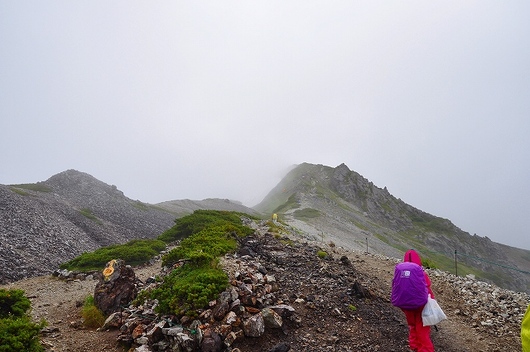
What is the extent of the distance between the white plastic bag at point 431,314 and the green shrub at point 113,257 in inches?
686

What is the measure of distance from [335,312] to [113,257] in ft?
50.2

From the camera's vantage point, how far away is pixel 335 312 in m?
10.5

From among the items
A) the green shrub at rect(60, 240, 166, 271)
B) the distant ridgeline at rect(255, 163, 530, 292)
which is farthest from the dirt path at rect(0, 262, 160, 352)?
the distant ridgeline at rect(255, 163, 530, 292)

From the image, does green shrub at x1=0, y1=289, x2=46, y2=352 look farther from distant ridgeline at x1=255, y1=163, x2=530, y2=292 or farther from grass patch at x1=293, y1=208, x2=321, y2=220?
distant ridgeline at x1=255, y1=163, x2=530, y2=292

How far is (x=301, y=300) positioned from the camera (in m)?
11.0

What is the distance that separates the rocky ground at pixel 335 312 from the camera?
914 cm

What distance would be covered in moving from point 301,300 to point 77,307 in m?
9.00

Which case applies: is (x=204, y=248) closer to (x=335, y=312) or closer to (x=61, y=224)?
(x=335, y=312)

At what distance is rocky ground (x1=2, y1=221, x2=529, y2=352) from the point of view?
9141mm

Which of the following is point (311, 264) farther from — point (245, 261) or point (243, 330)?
point (243, 330)

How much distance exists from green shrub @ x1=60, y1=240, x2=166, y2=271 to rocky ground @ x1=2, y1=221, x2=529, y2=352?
2.36m

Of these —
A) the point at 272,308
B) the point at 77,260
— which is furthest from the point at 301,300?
the point at 77,260

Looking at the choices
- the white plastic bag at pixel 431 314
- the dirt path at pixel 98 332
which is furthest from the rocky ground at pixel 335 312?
the white plastic bag at pixel 431 314

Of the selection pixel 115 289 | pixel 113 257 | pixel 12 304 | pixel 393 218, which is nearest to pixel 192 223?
pixel 113 257
